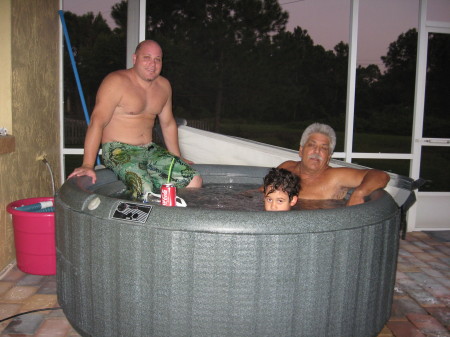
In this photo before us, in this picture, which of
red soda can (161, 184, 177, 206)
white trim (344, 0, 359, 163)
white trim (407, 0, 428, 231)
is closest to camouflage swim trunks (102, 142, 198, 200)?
red soda can (161, 184, 177, 206)

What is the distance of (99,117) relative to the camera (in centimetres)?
297

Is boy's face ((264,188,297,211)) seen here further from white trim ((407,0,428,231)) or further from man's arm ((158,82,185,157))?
white trim ((407,0,428,231))

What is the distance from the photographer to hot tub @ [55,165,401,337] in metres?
1.74

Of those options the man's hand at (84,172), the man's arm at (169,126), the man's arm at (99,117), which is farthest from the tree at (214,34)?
the man's hand at (84,172)

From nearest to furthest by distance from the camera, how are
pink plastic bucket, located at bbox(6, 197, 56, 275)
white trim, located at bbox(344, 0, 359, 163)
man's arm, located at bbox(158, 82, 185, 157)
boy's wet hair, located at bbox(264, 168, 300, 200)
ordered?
1. boy's wet hair, located at bbox(264, 168, 300, 200)
2. pink plastic bucket, located at bbox(6, 197, 56, 275)
3. man's arm, located at bbox(158, 82, 185, 157)
4. white trim, located at bbox(344, 0, 359, 163)

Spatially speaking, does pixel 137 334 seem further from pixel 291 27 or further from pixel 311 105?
pixel 311 105

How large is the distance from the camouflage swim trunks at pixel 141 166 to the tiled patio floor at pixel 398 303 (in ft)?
2.64

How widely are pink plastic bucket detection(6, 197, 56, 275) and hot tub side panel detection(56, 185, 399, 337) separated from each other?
0.93m

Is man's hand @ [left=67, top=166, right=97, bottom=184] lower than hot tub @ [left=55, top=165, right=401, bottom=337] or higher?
higher

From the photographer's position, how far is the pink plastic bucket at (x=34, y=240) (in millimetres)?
2771

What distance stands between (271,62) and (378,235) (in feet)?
43.3

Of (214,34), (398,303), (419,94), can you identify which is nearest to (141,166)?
(398,303)

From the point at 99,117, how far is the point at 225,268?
1.64 m

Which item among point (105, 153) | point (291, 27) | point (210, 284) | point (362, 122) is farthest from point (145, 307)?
point (362, 122)
